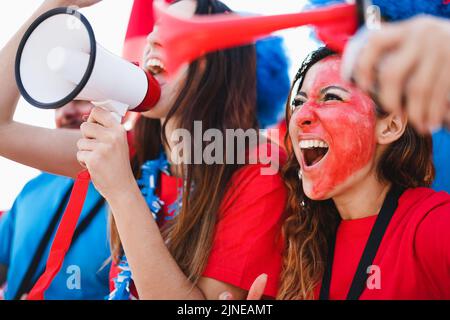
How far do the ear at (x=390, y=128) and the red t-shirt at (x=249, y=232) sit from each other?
0.31m

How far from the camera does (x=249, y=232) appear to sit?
1630mm

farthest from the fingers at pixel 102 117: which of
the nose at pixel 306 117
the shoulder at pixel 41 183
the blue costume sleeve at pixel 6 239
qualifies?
the blue costume sleeve at pixel 6 239

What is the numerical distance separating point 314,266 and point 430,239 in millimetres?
312

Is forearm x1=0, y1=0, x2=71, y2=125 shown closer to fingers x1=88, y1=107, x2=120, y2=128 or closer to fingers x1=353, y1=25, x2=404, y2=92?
fingers x1=88, y1=107, x2=120, y2=128

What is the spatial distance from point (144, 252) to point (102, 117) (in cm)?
34

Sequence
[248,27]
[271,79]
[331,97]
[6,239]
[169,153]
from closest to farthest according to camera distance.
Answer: [248,27], [331,97], [169,153], [271,79], [6,239]

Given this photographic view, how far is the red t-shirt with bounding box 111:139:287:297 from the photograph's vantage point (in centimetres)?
159

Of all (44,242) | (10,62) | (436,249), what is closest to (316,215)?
(436,249)

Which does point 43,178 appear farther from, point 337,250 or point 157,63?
point 337,250

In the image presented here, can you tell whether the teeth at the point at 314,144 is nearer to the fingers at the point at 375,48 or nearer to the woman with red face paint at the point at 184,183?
A: the woman with red face paint at the point at 184,183

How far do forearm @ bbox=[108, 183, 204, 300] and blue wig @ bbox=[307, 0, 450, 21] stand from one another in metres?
0.77

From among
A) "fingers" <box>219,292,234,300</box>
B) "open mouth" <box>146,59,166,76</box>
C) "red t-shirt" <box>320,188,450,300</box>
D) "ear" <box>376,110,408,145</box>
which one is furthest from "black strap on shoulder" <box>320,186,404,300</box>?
"open mouth" <box>146,59,166,76</box>

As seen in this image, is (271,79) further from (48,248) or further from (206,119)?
(48,248)

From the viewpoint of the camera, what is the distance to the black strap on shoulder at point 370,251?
143 cm
